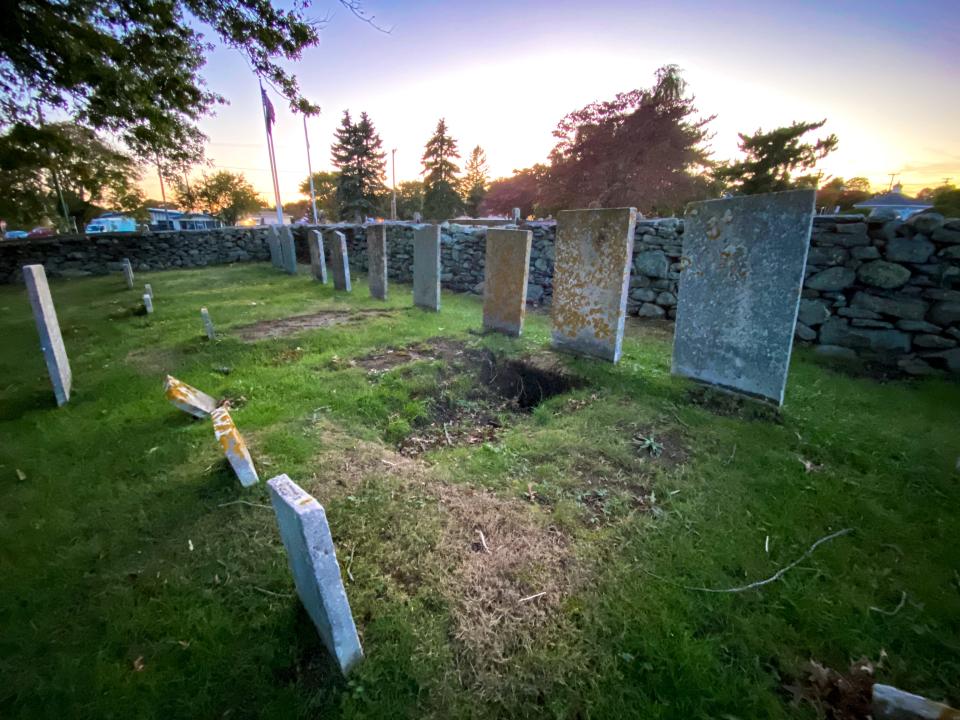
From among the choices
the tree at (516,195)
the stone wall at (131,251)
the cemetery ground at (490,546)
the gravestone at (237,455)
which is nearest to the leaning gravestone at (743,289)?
the cemetery ground at (490,546)

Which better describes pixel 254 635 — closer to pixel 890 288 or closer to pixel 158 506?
pixel 158 506

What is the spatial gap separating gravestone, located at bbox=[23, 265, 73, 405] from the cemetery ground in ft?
0.83

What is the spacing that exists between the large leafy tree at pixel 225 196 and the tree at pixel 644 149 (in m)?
35.5

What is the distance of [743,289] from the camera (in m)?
3.68

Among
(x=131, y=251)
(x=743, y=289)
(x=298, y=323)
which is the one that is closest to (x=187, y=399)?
(x=298, y=323)

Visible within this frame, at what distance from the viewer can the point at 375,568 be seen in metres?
2.05

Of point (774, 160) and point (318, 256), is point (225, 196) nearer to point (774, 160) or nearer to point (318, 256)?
point (318, 256)

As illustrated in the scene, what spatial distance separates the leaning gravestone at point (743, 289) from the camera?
11.1 feet

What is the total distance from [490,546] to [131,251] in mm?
19893

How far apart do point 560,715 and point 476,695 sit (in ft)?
1.06

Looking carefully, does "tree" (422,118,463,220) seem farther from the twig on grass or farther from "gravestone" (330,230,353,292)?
the twig on grass

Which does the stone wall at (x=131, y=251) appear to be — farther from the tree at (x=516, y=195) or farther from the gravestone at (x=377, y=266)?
the tree at (x=516, y=195)

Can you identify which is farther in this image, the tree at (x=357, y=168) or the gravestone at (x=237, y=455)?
the tree at (x=357, y=168)

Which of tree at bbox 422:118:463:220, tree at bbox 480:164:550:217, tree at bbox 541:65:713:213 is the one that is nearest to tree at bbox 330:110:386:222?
tree at bbox 422:118:463:220
